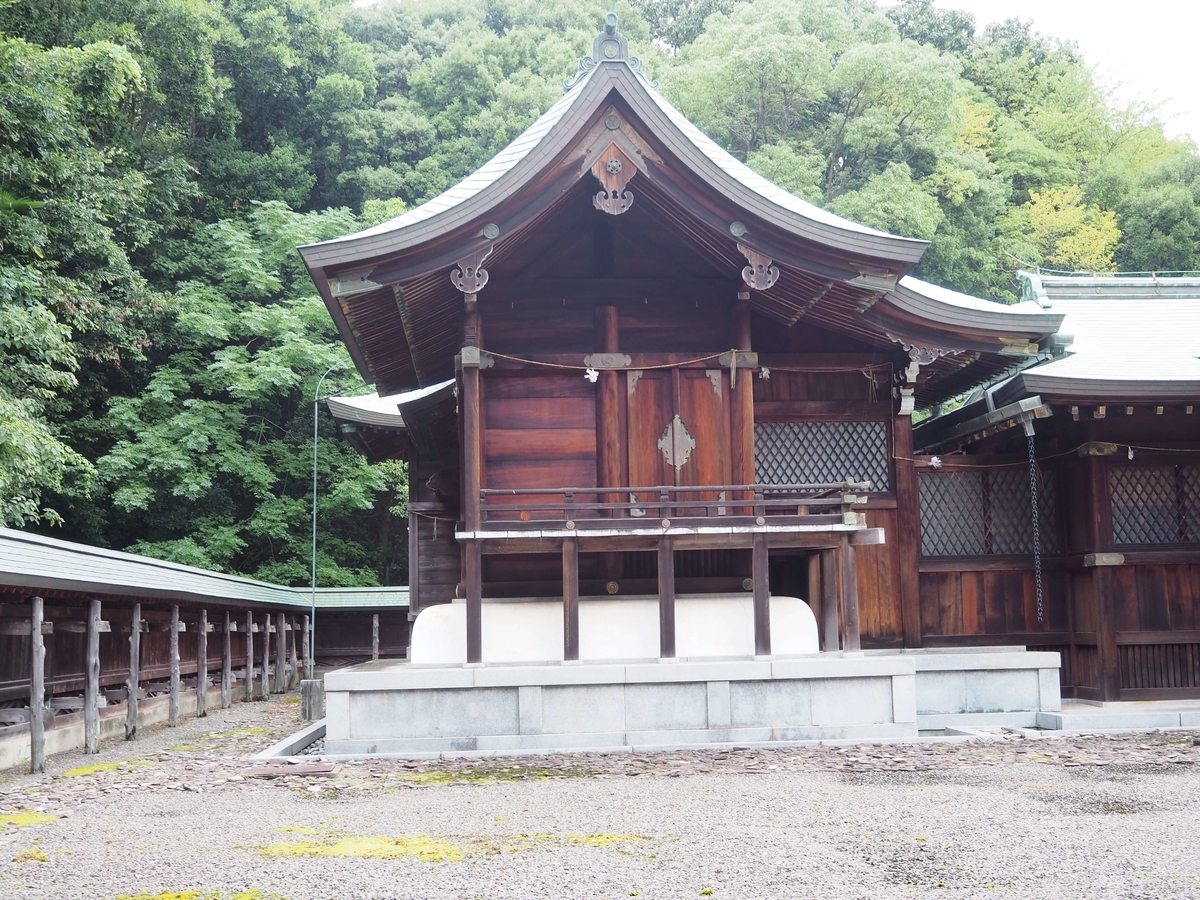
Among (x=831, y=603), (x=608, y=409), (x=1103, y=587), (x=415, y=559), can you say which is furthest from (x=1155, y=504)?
(x=415, y=559)

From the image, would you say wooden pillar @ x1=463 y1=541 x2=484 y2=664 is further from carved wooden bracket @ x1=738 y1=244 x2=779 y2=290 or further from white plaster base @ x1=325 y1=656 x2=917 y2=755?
carved wooden bracket @ x1=738 y1=244 x2=779 y2=290

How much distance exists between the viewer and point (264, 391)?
33.1 metres

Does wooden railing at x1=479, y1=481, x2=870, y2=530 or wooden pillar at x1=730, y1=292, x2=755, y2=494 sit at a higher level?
wooden pillar at x1=730, y1=292, x2=755, y2=494

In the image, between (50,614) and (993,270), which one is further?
(993,270)

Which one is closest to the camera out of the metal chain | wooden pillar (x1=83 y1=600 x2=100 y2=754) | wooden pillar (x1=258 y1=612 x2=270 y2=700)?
wooden pillar (x1=83 y1=600 x2=100 y2=754)

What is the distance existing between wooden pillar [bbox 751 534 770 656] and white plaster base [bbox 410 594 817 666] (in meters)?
0.57

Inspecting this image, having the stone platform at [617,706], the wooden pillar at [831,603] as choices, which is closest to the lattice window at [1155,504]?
the wooden pillar at [831,603]

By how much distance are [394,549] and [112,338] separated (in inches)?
481

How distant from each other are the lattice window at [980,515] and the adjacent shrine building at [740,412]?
0.03 m

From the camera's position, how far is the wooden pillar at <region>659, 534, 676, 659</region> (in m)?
11.1

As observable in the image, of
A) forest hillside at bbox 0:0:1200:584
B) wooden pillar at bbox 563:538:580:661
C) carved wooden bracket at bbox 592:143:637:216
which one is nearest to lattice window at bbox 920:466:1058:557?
wooden pillar at bbox 563:538:580:661

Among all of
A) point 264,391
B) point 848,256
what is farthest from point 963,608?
point 264,391

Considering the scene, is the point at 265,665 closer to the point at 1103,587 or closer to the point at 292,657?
the point at 292,657

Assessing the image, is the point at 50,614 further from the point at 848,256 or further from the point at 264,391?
the point at 264,391
